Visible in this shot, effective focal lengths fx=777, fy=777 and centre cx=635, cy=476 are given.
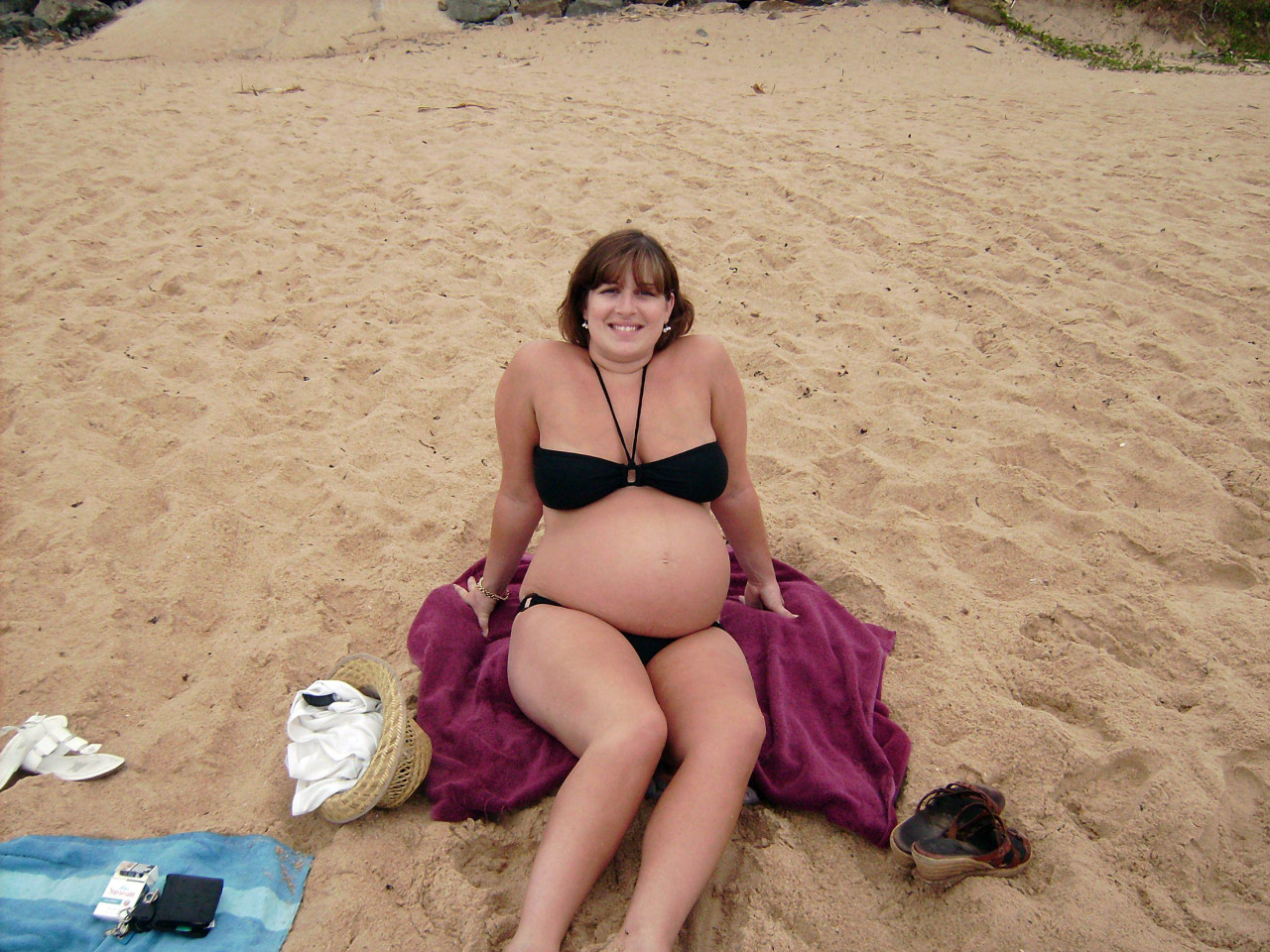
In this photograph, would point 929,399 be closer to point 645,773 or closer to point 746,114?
point 645,773

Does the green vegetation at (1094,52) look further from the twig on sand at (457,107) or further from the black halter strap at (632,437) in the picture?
the black halter strap at (632,437)

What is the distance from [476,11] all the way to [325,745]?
11.8m

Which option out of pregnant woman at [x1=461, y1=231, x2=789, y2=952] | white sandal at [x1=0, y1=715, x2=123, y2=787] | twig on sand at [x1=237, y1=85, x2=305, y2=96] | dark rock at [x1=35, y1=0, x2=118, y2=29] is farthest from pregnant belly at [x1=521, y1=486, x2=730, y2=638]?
dark rock at [x1=35, y1=0, x2=118, y2=29]

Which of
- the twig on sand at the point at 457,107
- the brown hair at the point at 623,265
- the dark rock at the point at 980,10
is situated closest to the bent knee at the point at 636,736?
the brown hair at the point at 623,265

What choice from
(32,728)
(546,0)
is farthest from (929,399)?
(546,0)

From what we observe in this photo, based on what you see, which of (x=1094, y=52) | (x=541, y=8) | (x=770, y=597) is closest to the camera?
(x=770, y=597)

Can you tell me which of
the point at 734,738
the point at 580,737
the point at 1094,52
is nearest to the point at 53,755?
the point at 580,737

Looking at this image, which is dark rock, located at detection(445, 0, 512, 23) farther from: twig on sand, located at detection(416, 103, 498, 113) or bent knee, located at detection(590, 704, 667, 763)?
bent knee, located at detection(590, 704, 667, 763)

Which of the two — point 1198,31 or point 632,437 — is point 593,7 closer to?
point 1198,31

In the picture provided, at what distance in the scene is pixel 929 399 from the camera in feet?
12.1

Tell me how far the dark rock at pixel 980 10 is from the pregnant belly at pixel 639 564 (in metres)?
11.2

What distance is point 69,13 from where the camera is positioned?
35.2 ft

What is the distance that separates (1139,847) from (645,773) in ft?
4.04

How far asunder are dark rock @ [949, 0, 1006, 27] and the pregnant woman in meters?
10.9
